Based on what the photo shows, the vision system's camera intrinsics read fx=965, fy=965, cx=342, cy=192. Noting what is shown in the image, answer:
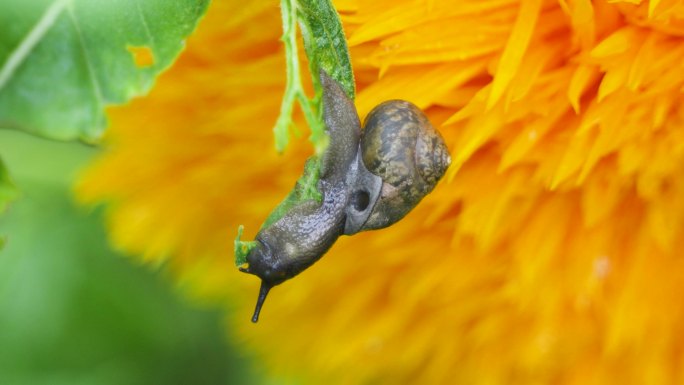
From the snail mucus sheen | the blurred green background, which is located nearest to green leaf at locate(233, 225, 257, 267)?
the snail mucus sheen

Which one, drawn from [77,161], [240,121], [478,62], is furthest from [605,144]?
[77,161]

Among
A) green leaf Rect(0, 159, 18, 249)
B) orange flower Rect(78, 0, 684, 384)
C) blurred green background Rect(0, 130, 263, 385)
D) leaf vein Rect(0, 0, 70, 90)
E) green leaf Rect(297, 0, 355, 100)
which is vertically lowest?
blurred green background Rect(0, 130, 263, 385)

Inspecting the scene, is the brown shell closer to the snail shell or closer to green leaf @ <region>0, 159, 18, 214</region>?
the snail shell

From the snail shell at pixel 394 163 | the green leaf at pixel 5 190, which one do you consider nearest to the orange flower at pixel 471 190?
the snail shell at pixel 394 163

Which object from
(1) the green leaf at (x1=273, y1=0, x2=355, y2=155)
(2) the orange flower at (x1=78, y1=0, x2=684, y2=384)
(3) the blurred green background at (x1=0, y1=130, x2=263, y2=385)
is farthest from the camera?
(3) the blurred green background at (x1=0, y1=130, x2=263, y2=385)

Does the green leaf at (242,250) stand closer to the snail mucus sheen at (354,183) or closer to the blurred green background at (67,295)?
the snail mucus sheen at (354,183)

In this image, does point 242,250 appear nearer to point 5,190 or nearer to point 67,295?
point 5,190
